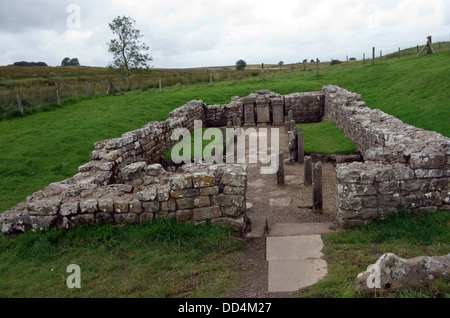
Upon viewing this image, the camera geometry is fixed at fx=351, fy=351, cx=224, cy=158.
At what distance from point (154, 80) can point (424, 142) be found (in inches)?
1174

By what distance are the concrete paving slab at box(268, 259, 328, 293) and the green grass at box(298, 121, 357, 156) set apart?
787cm

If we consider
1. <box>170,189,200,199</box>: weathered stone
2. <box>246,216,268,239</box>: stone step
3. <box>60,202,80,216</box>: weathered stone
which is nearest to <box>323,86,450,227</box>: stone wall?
<box>246,216,268,239</box>: stone step

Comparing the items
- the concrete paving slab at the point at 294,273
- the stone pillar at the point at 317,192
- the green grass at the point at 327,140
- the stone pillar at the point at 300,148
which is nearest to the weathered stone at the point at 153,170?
the concrete paving slab at the point at 294,273

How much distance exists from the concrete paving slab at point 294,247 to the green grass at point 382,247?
0.16 metres

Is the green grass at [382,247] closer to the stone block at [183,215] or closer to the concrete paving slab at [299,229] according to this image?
the concrete paving slab at [299,229]

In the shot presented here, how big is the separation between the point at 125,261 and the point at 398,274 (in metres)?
3.87

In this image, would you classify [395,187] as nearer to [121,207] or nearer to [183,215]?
[183,215]

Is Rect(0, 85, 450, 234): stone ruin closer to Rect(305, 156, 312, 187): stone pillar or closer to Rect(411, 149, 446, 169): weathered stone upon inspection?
Rect(411, 149, 446, 169): weathered stone

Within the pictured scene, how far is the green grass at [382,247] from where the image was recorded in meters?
4.28

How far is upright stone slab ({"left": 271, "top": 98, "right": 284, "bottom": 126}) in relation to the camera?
21.1 m

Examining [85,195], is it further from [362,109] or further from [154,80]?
[154,80]

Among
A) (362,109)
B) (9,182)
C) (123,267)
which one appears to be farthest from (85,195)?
(362,109)

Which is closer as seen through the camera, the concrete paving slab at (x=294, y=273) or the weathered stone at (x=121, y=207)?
the concrete paving slab at (x=294, y=273)
